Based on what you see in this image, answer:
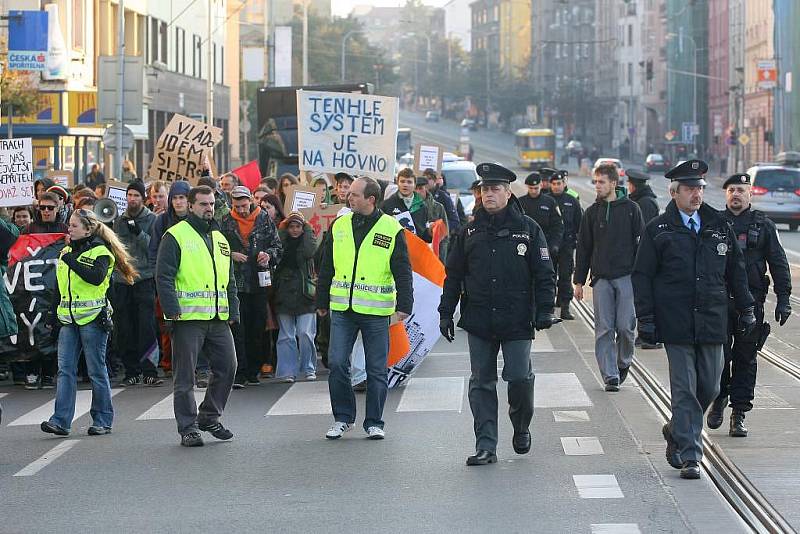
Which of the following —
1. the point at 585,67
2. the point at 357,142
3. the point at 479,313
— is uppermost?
the point at 585,67

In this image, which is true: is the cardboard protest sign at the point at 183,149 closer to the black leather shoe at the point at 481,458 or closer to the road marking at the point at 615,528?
the black leather shoe at the point at 481,458

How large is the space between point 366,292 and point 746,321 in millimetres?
2526

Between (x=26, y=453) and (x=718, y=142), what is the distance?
→ 8571 cm

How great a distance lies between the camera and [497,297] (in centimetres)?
976

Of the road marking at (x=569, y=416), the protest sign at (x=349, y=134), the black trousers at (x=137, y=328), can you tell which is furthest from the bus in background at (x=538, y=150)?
the road marking at (x=569, y=416)

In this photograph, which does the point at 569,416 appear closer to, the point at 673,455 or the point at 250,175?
the point at 673,455

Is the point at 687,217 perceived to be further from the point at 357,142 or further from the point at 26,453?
the point at 357,142

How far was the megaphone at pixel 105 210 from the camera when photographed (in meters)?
14.8

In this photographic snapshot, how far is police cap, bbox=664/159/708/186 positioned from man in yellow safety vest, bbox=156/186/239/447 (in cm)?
326

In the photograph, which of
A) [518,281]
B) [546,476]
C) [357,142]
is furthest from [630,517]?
[357,142]

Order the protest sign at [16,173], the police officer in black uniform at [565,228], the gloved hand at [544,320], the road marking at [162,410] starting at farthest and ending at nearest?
the police officer in black uniform at [565,228], the protest sign at [16,173], the road marking at [162,410], the gloved hand at [544,320]

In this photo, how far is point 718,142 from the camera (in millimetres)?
93562

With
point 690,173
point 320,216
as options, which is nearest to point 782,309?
point 690,173

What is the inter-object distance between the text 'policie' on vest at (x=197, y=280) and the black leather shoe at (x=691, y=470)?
343 centimetres
